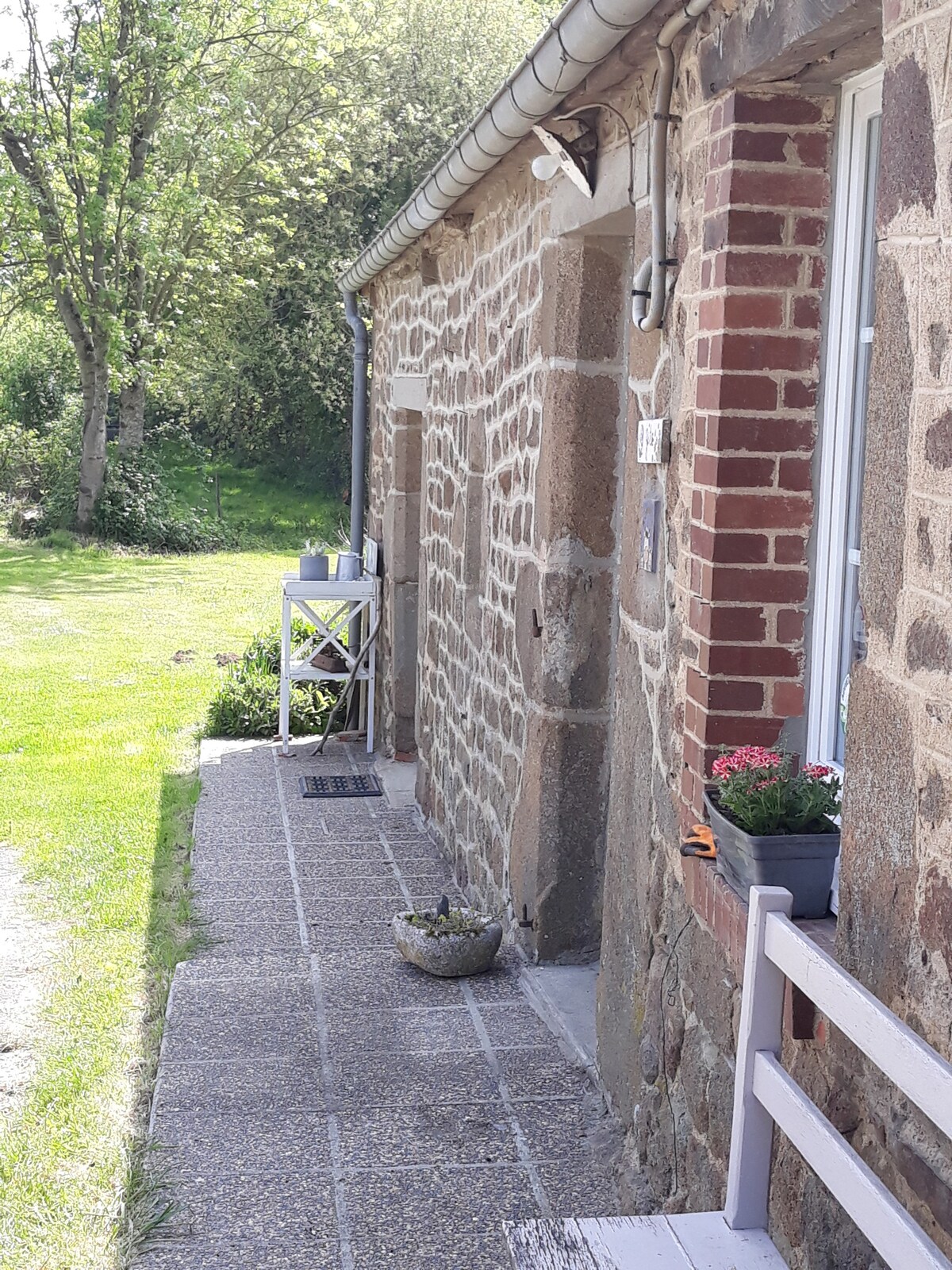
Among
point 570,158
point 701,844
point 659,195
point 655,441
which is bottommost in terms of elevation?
point 701,844

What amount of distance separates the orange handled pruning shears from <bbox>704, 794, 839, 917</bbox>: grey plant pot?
252 millimetres

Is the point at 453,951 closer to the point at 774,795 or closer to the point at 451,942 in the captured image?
the point at 451,942

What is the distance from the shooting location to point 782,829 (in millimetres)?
2596

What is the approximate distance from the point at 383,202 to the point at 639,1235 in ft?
77.0

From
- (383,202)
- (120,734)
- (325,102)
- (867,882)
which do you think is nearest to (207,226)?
(325,102)

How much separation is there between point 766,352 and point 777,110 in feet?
1.58

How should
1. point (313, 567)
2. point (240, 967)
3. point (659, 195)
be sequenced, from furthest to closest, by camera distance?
point (313, 567) → point (240, 967) → point (659, 195)

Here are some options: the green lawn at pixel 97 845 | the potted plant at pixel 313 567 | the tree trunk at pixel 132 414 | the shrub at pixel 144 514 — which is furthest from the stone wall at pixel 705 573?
the tree trunk at pixel 132 414

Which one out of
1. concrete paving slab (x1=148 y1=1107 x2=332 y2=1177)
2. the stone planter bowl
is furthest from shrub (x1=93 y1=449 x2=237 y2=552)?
concrete paving slab (x1=148 y1=1107 x2=332 y2=1177)

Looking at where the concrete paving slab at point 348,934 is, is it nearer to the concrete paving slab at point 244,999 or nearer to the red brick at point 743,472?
the concrete paving slab at point 244,999

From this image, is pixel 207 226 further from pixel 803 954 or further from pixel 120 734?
pixel 803 954

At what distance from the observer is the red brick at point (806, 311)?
2.84 metres

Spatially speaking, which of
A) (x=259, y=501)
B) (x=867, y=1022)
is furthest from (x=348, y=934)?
(x=259, y=501)

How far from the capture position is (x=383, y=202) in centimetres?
2395
